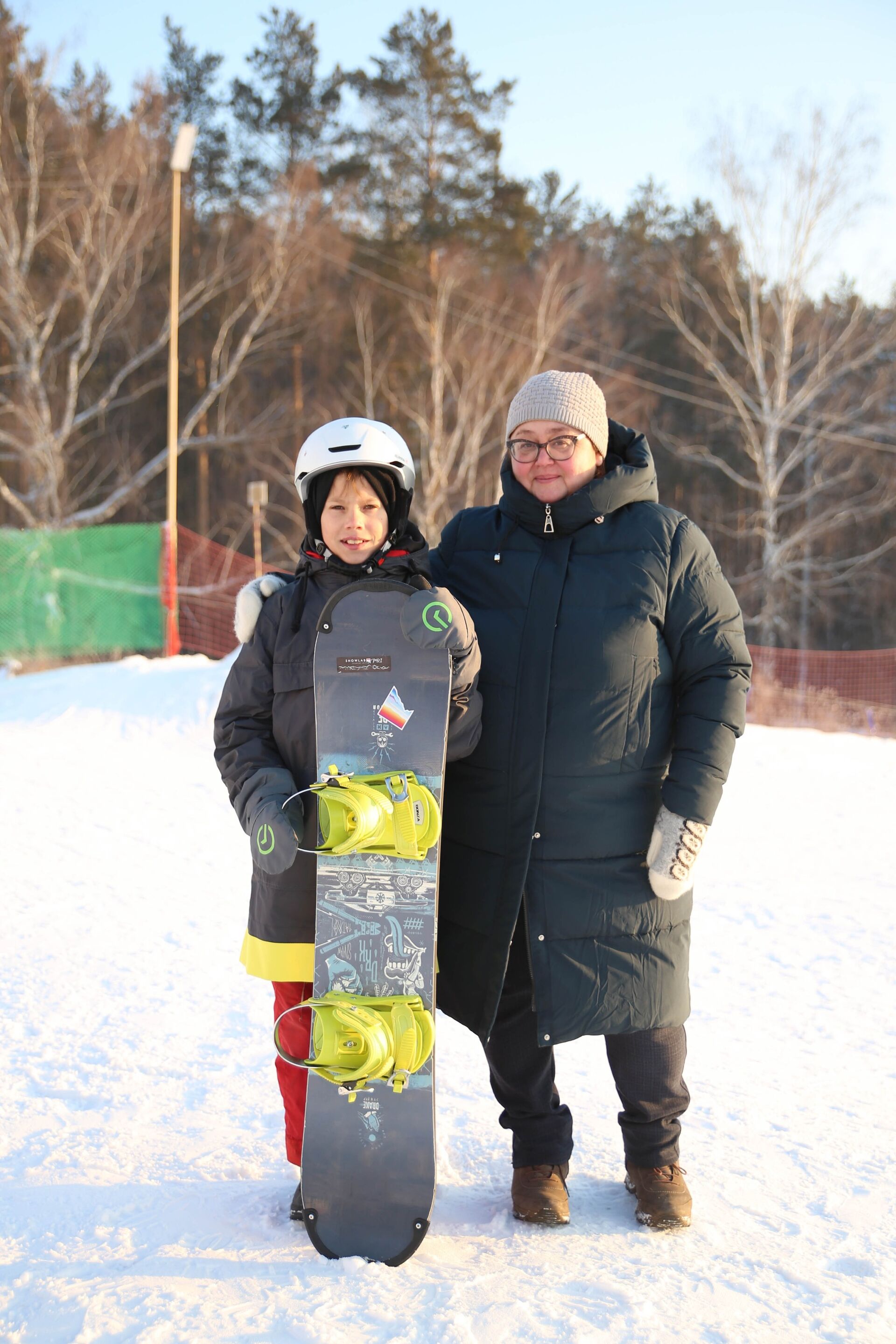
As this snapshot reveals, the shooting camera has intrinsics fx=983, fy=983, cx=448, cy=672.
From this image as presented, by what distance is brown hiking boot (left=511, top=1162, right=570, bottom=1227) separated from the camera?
2016mm

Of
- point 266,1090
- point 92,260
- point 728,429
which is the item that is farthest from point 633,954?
point 728,429

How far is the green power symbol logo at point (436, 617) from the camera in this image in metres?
1.84

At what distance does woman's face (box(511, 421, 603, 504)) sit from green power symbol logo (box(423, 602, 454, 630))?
1.38 ft

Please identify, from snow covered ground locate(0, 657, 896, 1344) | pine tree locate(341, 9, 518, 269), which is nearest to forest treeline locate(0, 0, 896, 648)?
pine tree locate(341, 9, 518, 269)

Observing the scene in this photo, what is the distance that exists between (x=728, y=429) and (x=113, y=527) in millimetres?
14916

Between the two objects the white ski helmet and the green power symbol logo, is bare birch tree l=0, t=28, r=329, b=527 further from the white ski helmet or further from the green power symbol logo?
the green power symbol logo

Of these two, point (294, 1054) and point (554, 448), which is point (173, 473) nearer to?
point (554, 448)

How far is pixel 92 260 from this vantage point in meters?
14.6

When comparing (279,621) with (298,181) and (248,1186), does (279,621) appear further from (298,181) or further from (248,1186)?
(298,181)

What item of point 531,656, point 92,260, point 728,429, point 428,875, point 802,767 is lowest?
point 802,767

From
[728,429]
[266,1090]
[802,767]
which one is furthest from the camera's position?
[728,429]

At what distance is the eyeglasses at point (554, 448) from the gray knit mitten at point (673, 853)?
77 cm

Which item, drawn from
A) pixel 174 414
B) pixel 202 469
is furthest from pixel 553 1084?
pixel 202 469

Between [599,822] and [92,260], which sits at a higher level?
[92,260]
